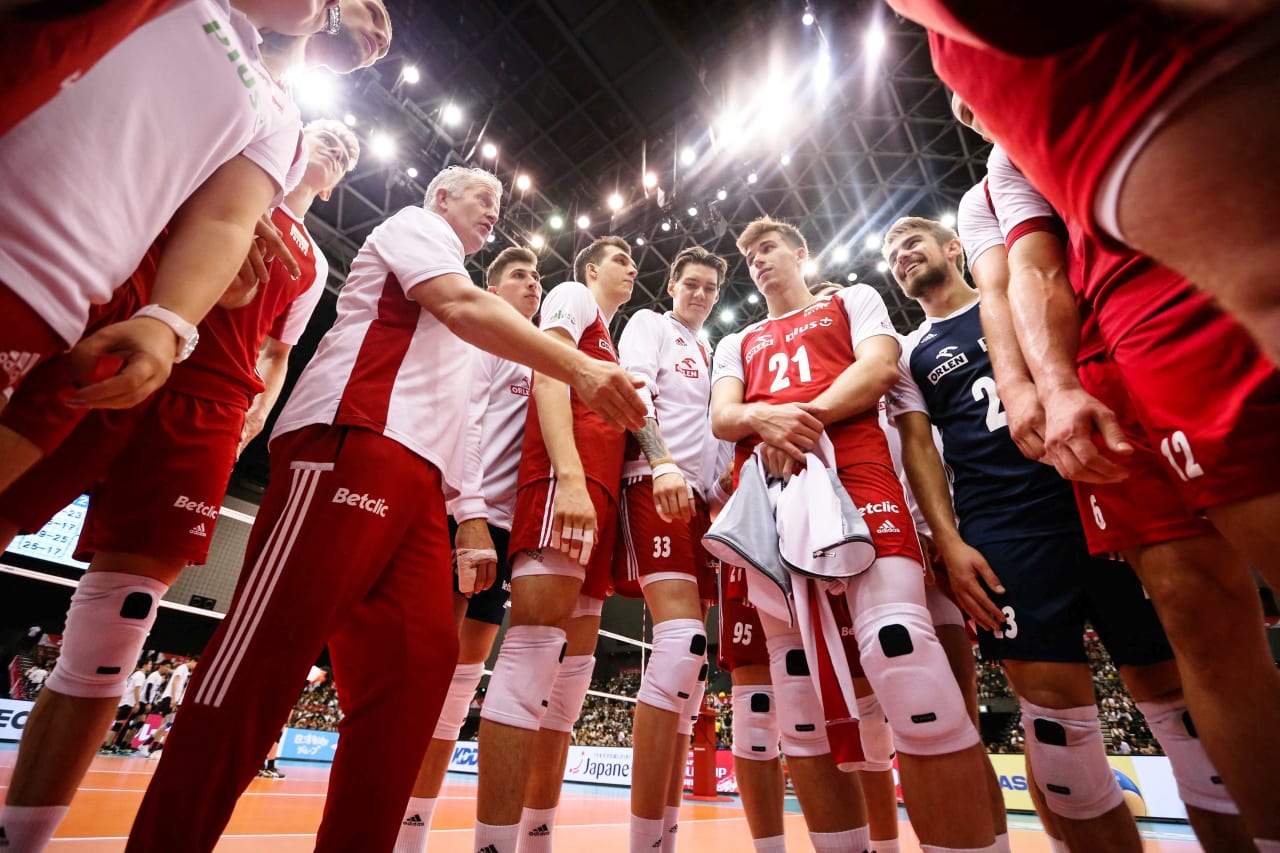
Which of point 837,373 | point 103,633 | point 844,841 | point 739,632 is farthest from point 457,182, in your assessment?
point 844,841

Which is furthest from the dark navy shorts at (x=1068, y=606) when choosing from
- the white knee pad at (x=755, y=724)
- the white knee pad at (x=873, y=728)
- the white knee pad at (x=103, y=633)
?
the white knee pad at (x=103, y=633)

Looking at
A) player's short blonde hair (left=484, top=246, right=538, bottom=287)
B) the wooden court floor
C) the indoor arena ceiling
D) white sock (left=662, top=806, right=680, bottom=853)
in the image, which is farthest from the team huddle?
the indoor arena ceiling

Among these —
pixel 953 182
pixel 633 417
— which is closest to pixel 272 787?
pixel 633 417

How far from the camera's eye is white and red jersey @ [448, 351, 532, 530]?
2.07m

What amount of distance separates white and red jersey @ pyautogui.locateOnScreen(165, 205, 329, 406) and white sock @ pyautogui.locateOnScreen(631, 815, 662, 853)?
163cm

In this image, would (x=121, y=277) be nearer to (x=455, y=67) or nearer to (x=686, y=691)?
(x=686, y=691)

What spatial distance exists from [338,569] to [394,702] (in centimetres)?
26

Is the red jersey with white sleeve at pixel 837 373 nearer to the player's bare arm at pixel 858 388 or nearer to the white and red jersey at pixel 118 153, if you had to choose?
the player's bare arm at pixel 858 388

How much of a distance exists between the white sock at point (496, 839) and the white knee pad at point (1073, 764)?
48.5 inches

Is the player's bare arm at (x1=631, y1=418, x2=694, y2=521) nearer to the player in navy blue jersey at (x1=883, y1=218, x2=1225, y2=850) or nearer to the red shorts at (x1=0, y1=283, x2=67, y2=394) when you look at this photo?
the player in navy blue jersey at (x1=883, y1=218, x2=1225, y2=850)

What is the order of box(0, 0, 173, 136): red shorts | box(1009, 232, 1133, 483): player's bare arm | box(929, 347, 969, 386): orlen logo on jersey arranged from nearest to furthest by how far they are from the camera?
box(0, 0, 173, 136): red shorts
box(1009, 232, 1133, 483): player's bare arm
box(929, 347, 969, 386): orlen logo on jersey

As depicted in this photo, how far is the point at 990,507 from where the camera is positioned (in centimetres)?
169

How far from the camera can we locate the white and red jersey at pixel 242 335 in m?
1.55

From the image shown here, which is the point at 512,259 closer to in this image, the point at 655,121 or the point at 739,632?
Result: the point at 739,632
